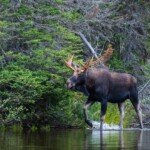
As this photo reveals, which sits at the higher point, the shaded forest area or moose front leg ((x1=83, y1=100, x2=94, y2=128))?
the shaded forest area

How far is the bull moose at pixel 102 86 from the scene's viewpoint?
71.9 ft

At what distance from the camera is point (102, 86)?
2241 centimetres

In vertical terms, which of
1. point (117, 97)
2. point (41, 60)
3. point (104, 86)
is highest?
point (41, 60)

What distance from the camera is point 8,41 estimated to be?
74.3 feet

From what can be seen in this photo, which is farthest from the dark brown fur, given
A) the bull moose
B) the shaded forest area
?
the shaded forest area

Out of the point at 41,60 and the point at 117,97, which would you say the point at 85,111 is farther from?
the point at 41,60

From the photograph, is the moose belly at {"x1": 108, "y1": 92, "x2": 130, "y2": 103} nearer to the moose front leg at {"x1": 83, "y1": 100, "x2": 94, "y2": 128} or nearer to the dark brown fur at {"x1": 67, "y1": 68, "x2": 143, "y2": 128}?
the dark brown fur at {"x1": 67, "y1": 68, "x2": 143, "y2": 128}

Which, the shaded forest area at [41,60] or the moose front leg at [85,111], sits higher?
the shaded forest area at [41,60]

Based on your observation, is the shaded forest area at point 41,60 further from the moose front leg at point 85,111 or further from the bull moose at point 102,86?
the moose front leg at point 85,111

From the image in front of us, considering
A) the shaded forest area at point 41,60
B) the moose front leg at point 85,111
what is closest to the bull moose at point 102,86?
the moose front leg at point 85,111

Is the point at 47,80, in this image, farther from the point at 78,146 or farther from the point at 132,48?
the point at 132,48

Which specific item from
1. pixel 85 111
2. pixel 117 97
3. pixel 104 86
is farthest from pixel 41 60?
pixel 117 97

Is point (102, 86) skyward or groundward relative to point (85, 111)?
skyward

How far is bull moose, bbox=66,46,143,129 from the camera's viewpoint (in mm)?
21905
